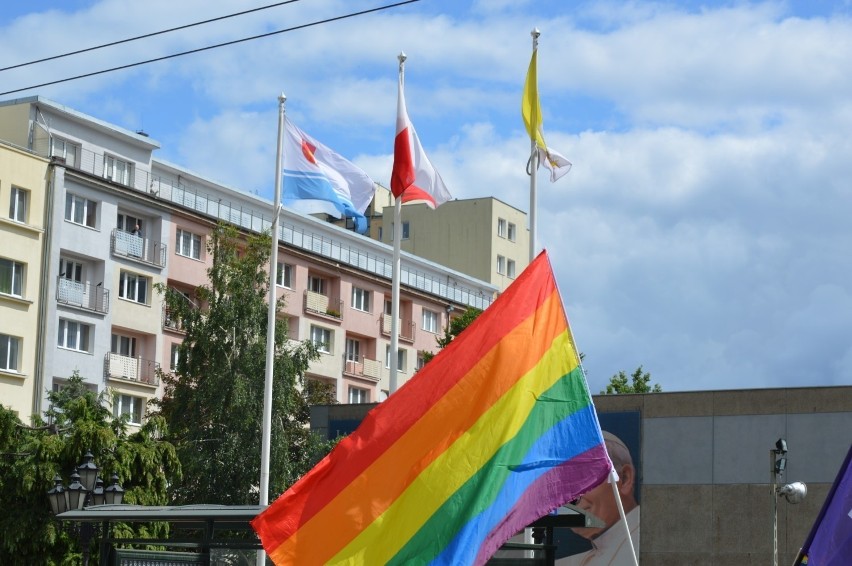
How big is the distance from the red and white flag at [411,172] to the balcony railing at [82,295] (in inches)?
1339

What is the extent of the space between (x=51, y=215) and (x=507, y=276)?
139 ft

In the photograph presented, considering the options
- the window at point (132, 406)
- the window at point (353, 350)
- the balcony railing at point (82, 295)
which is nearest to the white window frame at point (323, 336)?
the window at point (353, 350)

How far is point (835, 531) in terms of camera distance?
992 centimetres

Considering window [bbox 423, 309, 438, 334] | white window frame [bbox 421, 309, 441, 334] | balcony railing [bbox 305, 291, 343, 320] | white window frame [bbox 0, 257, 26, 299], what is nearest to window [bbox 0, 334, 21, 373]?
white window frame [bbox 0, 257, 26, 299]

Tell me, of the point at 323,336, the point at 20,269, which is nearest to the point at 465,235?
the point at 323,336

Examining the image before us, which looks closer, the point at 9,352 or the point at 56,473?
the point at 56,473

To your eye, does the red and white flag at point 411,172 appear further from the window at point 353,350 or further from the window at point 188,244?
the window at point 353,350

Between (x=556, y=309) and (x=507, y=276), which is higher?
(x=507, y=276)

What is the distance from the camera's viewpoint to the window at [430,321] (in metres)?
81.2

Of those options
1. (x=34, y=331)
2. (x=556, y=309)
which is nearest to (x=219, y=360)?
(x=34, y=331)

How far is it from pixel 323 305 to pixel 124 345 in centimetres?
1359

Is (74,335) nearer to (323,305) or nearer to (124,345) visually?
(124,345)

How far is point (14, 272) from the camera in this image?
5672 cm

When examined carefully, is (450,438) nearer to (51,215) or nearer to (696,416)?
(696,416)
